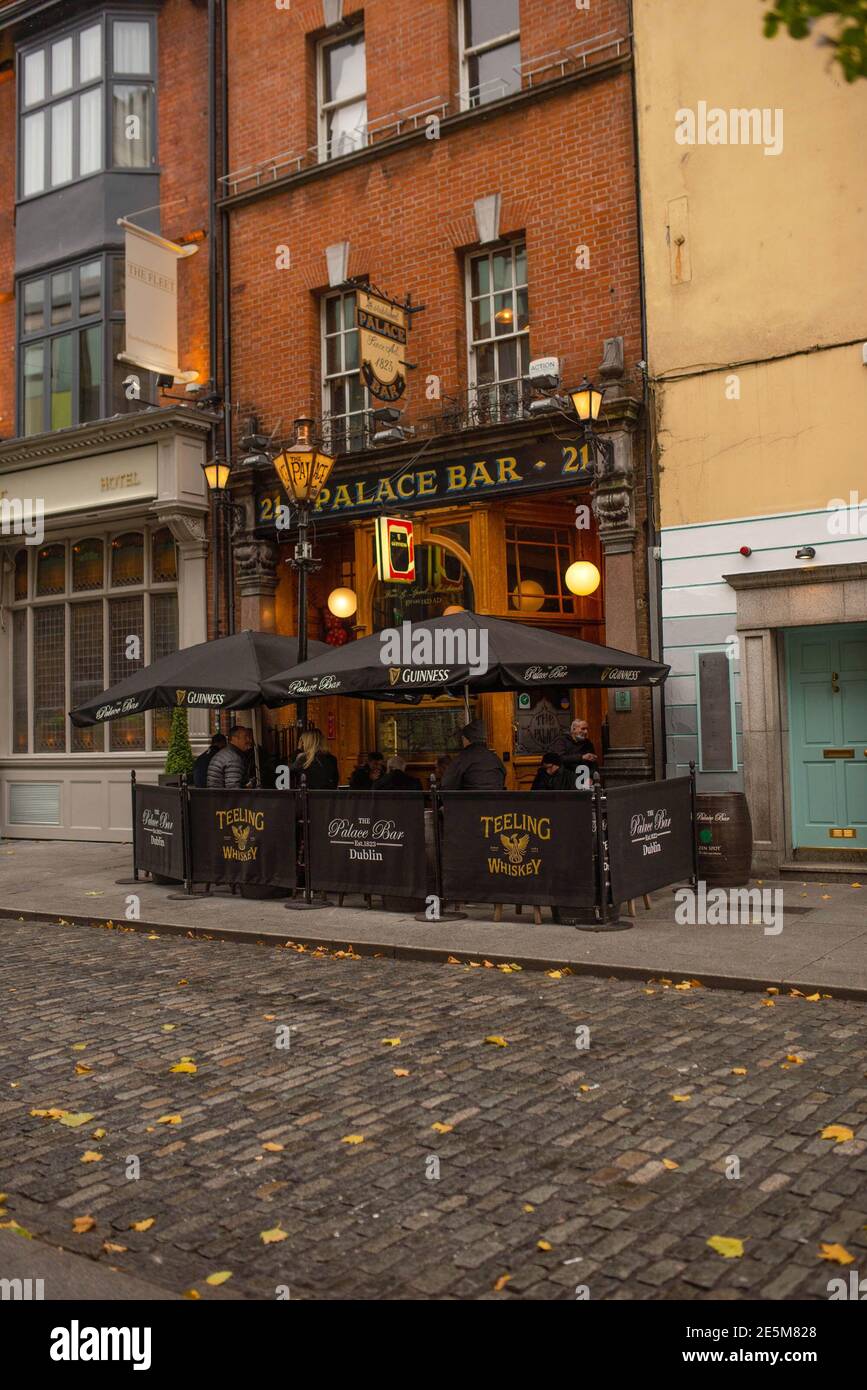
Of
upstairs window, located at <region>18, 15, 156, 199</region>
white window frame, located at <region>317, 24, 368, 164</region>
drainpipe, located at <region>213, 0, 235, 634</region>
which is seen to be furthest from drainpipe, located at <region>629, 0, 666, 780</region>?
upstairs window, located at <region>18, 15, 156, 199</region>

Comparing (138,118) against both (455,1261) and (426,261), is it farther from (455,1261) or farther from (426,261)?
(455,1261)

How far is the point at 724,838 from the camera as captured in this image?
11.3 metres

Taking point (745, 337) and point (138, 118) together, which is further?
point (138, 118)

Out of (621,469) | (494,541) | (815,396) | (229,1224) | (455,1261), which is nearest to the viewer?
(455,1261)

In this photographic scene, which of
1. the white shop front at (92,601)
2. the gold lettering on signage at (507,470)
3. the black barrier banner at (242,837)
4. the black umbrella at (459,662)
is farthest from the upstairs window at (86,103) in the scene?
the black barrier banner at (242,837)

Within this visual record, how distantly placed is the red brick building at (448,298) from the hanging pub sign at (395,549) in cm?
79

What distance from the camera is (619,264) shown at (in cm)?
1363

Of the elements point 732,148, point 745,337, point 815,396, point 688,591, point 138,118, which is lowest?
point 688,591

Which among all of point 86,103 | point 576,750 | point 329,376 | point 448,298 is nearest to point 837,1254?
point 576,750

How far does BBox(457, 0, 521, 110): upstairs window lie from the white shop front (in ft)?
19.4

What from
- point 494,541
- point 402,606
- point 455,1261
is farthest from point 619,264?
point 455,1261

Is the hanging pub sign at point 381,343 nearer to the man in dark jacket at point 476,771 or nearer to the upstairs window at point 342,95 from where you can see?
the upstairs window at point 342,95

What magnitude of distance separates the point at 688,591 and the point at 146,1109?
9353mm

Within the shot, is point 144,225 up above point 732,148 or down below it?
above
